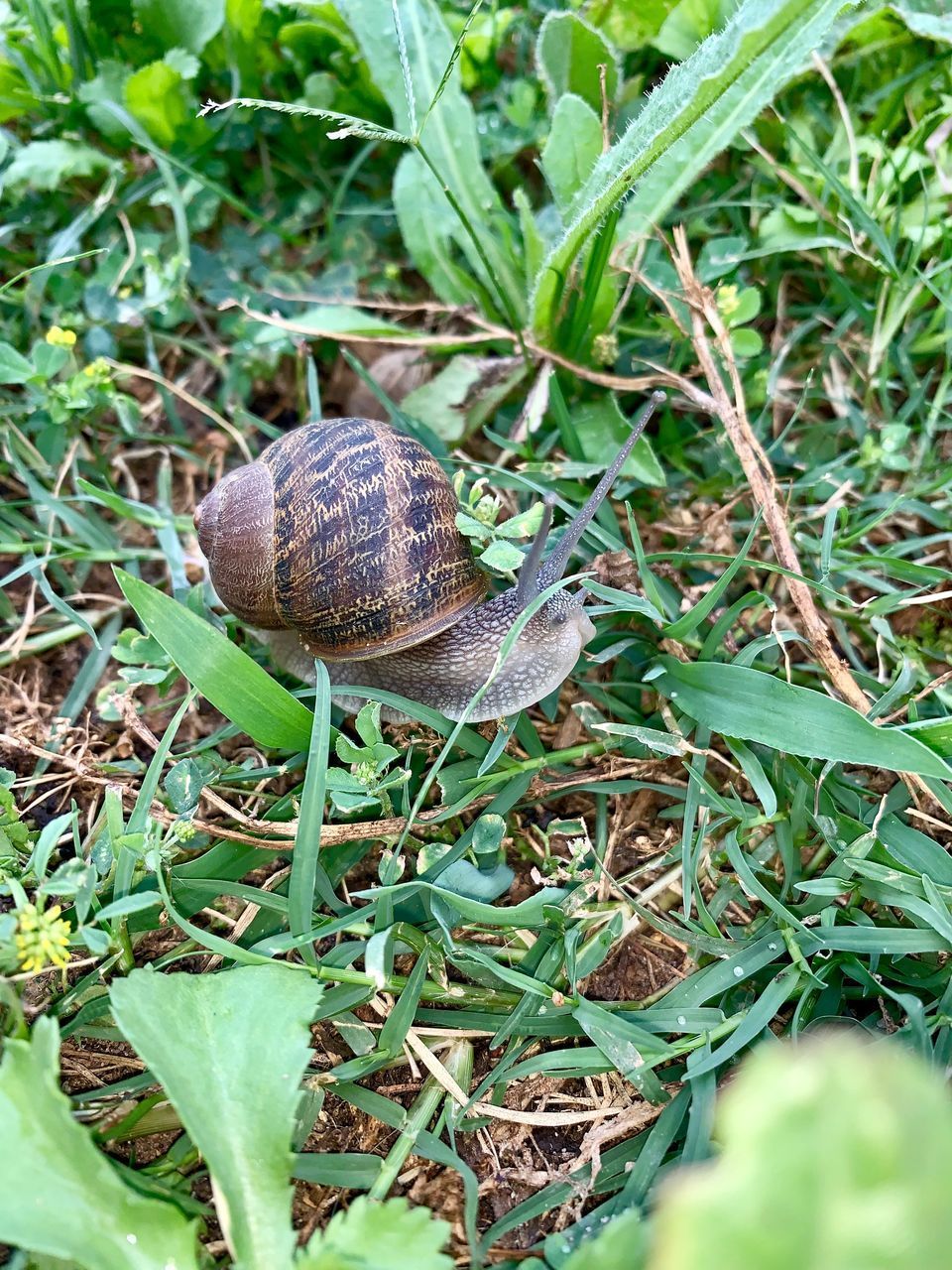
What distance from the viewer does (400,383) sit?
2.74 metres

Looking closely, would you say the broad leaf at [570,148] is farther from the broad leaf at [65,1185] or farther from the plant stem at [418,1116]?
the broad leaf at [65,1185]

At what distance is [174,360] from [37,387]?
0.51 metres

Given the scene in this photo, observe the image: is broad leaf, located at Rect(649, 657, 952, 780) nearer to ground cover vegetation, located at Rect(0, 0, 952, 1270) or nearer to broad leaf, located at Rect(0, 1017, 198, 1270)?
ground cover vegetation, located at Rect(0, 0, 952, 1270)

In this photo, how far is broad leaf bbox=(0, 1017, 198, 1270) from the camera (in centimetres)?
142

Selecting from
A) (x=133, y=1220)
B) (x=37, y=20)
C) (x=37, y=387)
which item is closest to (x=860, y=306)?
(x=37, y=387)

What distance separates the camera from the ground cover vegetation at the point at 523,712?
1.63m

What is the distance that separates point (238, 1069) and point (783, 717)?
130 cm

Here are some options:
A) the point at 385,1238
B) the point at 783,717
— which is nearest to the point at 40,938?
the point at 385,1238

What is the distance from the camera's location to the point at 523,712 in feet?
7.15

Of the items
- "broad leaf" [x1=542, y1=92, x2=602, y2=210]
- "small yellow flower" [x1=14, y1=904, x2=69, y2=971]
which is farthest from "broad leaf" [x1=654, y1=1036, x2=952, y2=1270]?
"broad leaf" [x1=542, y1=92, x2=602, y2=210]

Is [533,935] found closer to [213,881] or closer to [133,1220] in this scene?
[213,881]

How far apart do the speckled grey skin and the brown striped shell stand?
0.24ft

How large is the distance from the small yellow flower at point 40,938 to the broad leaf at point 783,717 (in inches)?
53.4

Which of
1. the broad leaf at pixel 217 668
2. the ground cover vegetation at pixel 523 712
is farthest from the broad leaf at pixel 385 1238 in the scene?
the broad leaf at pixel 217 668
